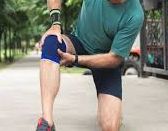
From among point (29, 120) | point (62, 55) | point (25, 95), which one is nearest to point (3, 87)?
point (25, 95)

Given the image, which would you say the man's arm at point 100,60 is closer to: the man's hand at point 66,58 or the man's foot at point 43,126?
the man's hand at point 66,58

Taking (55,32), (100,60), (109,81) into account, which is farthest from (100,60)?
(109,81)

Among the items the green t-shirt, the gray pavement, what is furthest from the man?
the gray pavement

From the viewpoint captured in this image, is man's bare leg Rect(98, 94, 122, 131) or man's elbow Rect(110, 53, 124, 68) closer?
man's elbow Rect(110, 53, 124, 68)

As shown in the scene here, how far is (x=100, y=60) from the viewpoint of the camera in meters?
5.03

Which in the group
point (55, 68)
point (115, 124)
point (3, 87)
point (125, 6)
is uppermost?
point (125, 6)

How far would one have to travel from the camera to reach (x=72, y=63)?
485 cm

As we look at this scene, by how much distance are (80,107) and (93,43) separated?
5684 mm

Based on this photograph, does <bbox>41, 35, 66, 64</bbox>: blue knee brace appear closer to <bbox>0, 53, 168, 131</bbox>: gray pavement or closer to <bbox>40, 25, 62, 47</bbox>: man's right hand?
<bbox>40, 25, 62, 47</bbox>: man's right hand

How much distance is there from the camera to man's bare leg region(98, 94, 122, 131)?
221 inches

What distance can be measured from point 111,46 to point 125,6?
32 cm

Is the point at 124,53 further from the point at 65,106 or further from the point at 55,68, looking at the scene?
the point at 65,106

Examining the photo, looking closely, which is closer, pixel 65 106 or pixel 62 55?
pixel 62 55

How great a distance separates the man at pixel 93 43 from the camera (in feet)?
15.1
